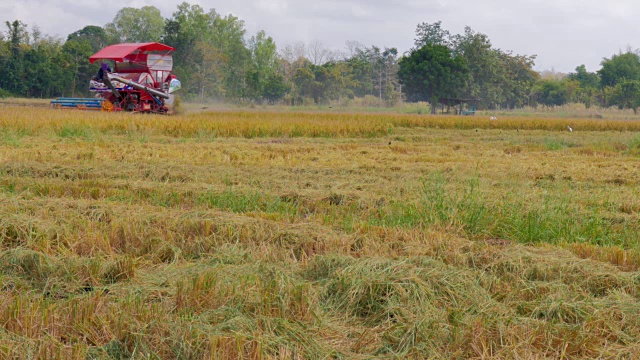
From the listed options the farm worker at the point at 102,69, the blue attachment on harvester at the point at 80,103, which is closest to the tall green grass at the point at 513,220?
the farm worker at the point at 102,69

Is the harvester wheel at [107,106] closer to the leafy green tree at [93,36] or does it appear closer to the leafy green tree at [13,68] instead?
the leafy green tree at [13,68]

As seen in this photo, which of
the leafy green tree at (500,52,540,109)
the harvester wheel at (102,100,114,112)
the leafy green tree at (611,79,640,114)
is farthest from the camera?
the leafy green tree at (500,52,540,109)

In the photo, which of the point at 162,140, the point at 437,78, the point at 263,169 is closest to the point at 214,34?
the point at 437,78

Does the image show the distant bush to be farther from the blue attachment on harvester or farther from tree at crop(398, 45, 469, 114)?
tree at crop(398, 45, 469, 114)

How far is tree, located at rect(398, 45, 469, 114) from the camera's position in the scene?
4534 centimetres

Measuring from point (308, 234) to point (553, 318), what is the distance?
6.93 ft

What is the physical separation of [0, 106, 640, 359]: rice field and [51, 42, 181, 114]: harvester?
51.1 feet

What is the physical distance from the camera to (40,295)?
3480 mm

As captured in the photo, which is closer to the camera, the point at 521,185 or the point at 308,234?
the point at 308,234

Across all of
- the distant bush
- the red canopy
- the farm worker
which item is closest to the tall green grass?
the farm worker

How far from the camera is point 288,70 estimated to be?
7188 centimetres

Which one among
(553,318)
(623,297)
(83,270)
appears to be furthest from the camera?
(83,270)

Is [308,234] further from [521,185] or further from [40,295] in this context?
[521,185]

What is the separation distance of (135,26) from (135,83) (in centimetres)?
4734
